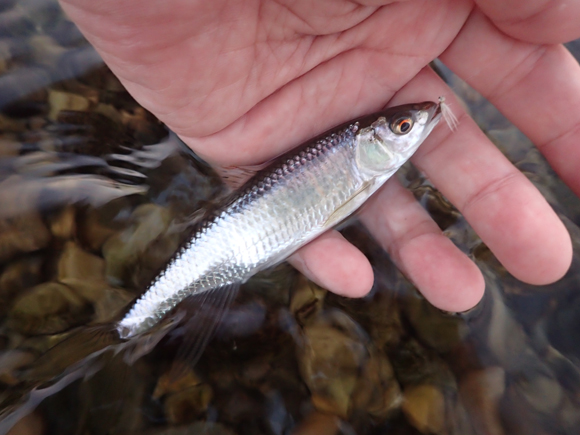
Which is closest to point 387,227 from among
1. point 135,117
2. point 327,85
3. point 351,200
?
point 351,200

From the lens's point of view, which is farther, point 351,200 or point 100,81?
point 100,81

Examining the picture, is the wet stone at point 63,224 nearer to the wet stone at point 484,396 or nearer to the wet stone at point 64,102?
the wet stone at point 64,102

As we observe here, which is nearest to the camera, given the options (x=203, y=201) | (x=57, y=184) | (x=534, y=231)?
(x=534, y=231)

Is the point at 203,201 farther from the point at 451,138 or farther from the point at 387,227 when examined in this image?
the point at 451,138

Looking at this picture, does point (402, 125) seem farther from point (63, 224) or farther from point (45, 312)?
point (45, 312)

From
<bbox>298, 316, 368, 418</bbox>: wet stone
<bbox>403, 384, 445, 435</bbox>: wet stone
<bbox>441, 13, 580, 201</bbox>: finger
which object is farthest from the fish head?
<bbox>403, 384, 445, 435</bbox>: wet stone

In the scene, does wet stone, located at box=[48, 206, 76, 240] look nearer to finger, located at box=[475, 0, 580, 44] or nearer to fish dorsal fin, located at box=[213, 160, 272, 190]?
fish dorsal fin, located at box=[213, 160, 272, 190]
